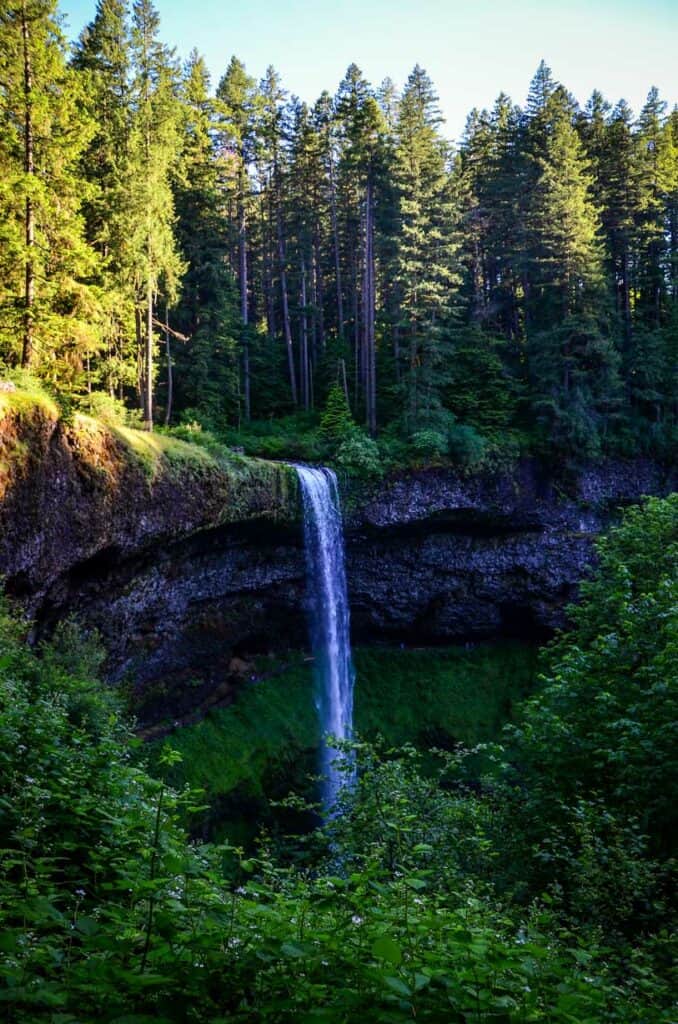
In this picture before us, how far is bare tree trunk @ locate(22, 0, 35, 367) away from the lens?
1424cm

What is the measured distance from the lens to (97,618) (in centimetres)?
1684

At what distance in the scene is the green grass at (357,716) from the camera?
21094 mm

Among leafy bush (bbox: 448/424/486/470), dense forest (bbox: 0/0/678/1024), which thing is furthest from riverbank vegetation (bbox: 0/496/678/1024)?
leafy bush (bbox: 448/424/486/470)

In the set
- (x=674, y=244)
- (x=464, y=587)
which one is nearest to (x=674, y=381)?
(x=674, y=244)

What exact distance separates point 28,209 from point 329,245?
2850cm

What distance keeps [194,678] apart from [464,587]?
12591mm

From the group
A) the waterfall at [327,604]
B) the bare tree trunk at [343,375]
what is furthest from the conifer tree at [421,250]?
the waterfall at [327,604]

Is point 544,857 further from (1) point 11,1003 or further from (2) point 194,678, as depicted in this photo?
(2) point 194,678

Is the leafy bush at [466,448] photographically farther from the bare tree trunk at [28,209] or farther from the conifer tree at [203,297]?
the bare tree trunk at [28,209]

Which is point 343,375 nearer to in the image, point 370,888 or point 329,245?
point 329,245

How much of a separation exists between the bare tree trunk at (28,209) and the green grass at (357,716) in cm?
1289

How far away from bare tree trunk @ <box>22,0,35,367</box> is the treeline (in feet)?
0.15

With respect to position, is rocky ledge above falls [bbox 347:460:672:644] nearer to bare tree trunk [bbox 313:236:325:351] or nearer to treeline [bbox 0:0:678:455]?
treeline [bbox 0:0:678:455]

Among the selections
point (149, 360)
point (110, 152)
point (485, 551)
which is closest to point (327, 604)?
point (485, 551)
